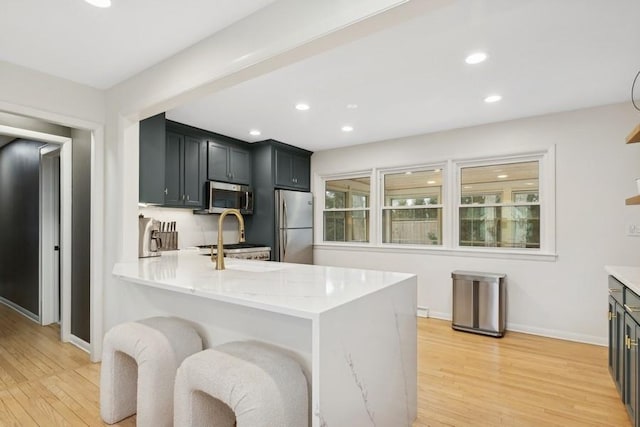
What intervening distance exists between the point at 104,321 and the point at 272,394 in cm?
242

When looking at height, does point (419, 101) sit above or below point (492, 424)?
above

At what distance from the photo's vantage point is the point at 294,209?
16.4 ft

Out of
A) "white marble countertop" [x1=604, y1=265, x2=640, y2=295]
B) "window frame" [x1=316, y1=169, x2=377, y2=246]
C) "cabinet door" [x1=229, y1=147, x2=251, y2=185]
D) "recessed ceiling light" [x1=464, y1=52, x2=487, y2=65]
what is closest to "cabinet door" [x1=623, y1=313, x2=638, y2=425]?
"white marble countertop" [x1=604, y1=265, x2=640, y2=295]

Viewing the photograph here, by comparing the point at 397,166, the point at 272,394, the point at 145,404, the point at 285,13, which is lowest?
the point at 145,404

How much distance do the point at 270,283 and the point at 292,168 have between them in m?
3.44

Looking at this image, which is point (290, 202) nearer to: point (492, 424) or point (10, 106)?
point (10, 106)

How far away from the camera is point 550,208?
3.69m

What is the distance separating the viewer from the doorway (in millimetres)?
4035

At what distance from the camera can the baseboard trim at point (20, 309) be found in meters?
4.18

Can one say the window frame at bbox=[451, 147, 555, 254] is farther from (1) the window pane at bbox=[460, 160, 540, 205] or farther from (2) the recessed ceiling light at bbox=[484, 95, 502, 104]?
(2) the recessed ceiling light at bbox=[484, 95, 502, 104]

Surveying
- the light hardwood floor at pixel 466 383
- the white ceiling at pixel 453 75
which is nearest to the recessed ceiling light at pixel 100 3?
the white ceiling at pixel 453 75

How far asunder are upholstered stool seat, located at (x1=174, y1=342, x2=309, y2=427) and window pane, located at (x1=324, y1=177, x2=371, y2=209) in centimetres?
372

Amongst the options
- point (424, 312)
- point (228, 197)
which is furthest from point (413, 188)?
point (228, 197)

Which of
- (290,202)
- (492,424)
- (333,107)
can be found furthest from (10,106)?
Result: (492,424)
